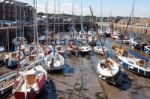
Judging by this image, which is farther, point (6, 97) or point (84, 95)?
point (84, 95)

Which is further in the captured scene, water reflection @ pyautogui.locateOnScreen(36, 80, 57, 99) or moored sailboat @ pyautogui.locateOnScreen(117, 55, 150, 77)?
moored sailboat @ pyautogui.locateOnScreen(117, 55, 150, 77)

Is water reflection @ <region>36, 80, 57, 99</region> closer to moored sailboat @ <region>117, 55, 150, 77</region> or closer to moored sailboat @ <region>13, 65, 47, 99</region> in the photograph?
moored sailboat @ <region>13, 65, 47, 99</region>

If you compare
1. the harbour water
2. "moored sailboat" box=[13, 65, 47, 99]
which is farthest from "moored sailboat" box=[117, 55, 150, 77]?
"moored sailboat" box=[13, 65, 47, 99]

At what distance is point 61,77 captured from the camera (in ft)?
94.1

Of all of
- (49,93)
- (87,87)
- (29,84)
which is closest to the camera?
(29,84)

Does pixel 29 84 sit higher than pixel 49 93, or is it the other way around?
pixel 29 84

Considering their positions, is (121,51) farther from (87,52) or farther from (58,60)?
(58,60)

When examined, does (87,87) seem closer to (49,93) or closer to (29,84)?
(49,93)

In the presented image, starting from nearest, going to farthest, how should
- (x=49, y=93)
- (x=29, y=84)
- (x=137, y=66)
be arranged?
(x=29, y=84), (x=49, y=93), (x=137, y=66)

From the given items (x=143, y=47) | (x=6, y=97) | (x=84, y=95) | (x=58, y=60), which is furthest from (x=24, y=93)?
(x=143, y=47)

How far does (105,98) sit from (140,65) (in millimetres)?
9269

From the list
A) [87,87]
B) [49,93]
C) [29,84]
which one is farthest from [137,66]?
[29,84]

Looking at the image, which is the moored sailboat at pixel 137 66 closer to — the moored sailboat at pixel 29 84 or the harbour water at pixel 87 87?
the harbour water at pixel 87 87

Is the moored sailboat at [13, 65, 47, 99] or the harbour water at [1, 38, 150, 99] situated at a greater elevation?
the moored sailboat at [13, 65, 47, 99]
